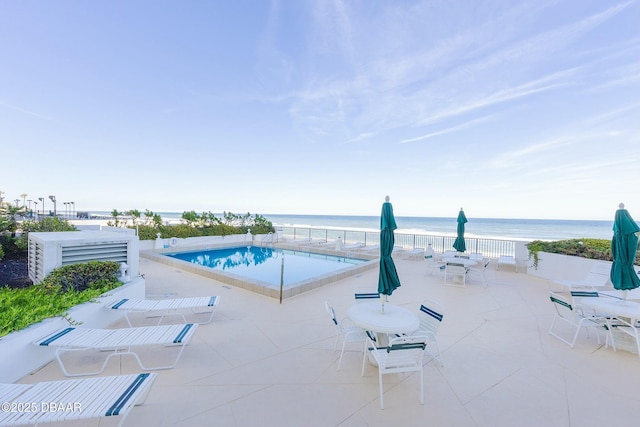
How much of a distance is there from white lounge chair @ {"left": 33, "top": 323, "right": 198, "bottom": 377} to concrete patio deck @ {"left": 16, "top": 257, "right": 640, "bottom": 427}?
0.71ft

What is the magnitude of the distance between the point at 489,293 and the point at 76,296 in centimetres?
755

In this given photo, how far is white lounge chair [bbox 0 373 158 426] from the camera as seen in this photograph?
1463mm

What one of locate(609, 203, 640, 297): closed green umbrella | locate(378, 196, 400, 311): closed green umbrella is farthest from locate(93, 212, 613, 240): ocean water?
locate(378, 196, 400, 311): closed green umbrella

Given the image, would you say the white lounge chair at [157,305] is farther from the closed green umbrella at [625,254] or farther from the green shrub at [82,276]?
the closed green umbrella at [625,254]

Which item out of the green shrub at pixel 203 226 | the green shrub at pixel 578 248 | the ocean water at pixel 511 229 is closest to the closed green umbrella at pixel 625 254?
the green shrub at pixel 578 248

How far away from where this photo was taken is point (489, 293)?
5.70 meters

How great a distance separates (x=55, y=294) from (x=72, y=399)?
8.84 ft

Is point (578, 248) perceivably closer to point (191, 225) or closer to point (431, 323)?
→ point (431, 323)

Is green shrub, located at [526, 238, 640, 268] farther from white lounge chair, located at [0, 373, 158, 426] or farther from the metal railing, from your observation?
white lounge chair, located at [0, 373, 158, 426]

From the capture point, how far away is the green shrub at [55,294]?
2682 millimetres

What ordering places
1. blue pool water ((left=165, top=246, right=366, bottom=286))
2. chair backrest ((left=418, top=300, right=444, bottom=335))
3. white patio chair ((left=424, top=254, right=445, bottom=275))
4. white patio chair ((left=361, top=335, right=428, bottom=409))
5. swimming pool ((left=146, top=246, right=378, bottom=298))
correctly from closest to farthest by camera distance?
1. white patio chair ((left=361, top=335, right=428, bottom=409))
2. chair backrest ((left=418, top=300, right=444, bottom=335))
3. swimming pool ((left=146, top=246, right=378, bottom=298))
4. white patio chair ((left=424, top=254, right=445, bottom=275))
5. blue pool water ((left=165, top=246, right=366, bottom=286))

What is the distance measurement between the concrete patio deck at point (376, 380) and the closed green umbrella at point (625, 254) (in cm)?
90

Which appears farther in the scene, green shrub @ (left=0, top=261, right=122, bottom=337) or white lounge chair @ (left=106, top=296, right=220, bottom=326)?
white lounge chair @ (left=106, top=296, right=220, bottom=326)

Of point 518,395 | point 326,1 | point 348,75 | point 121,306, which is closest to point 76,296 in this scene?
point 121,306
